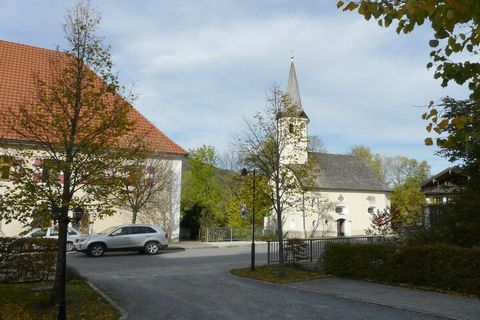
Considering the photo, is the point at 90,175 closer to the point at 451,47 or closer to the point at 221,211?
the point at 451,47

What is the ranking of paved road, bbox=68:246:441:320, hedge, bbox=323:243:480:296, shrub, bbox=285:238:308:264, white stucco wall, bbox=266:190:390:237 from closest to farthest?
paved road, bbox=68:246:441:320, hedge, bbox=323:243:480:296, shrub, bbox=285:238:308:264, white stucco wall, bbox=266:190:390:237

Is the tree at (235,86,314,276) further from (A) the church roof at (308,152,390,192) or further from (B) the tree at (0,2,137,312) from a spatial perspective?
(A) the church roof at (308,152,390,192)

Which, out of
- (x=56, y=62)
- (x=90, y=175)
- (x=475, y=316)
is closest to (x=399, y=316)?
(x=475, y=316)

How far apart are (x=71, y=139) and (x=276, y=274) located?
849cm

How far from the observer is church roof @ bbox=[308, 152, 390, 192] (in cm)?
4872

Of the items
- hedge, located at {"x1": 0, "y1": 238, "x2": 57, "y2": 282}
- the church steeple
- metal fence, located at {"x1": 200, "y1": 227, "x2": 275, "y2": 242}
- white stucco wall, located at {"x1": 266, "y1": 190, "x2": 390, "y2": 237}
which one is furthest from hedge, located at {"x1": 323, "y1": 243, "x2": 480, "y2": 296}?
white stucco wall, located at {"x1": 266, "y1": 190, "x2": 390, "y2": 237}

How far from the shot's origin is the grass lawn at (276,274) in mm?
14384

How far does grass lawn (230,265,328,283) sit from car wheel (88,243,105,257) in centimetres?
905

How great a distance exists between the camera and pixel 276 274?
49.6 ft

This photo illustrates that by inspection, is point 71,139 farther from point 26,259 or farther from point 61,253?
point 26,259

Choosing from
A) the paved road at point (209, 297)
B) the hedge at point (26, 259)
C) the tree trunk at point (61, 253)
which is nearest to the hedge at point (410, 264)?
the paved road at point (209, 297)

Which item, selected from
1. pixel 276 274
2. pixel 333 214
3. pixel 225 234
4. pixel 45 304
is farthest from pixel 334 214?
pixel 45 304

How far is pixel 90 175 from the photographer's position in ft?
33.0

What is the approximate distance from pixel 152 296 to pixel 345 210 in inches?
1577
